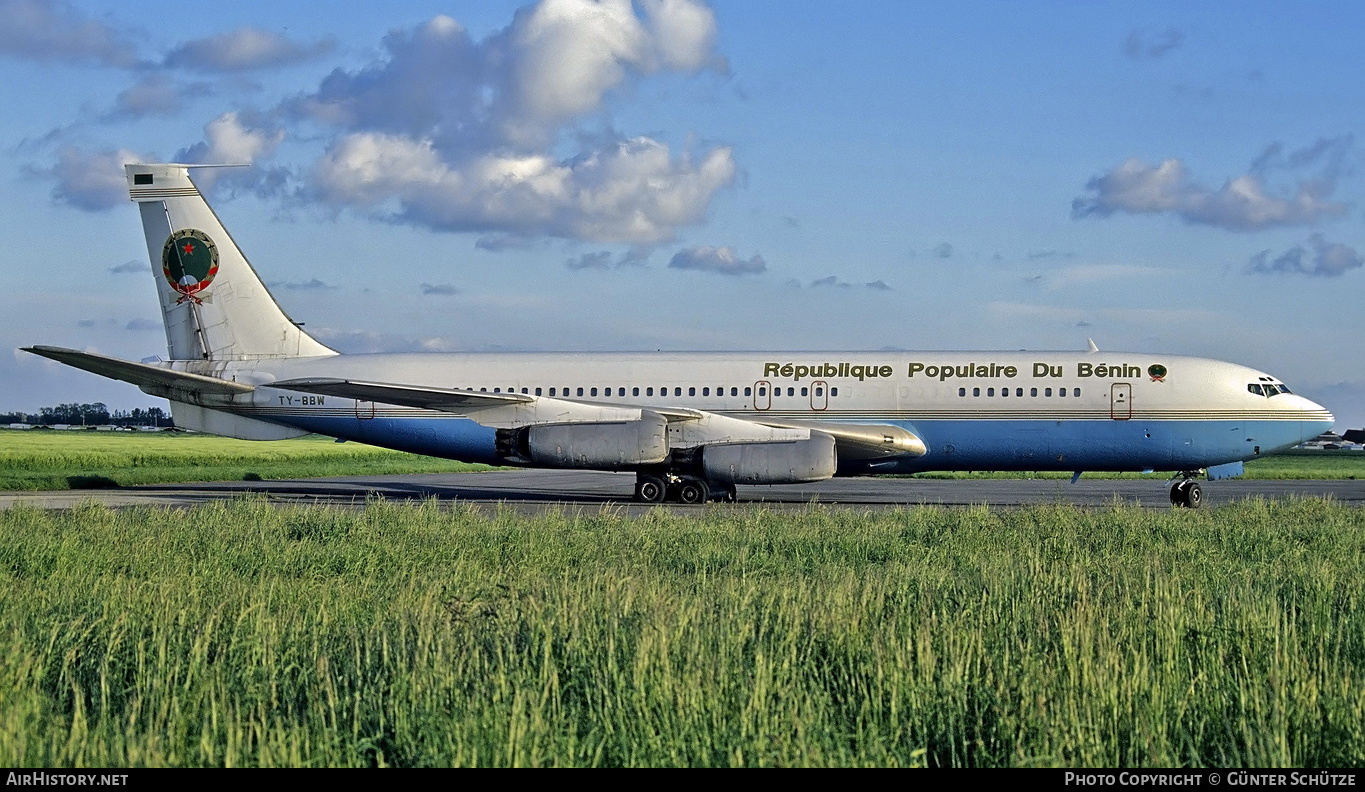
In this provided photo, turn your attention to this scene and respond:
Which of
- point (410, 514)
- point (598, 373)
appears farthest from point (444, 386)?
point (410, 514)

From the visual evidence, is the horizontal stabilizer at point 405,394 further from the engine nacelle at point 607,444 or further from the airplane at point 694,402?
the engine nacelle at point 607,444

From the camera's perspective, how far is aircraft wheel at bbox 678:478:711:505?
26.0 metres

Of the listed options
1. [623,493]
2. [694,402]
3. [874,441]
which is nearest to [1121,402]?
[874,441]

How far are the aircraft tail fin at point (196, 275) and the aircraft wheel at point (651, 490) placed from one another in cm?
922

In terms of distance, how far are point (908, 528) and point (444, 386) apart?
15095 millimetres

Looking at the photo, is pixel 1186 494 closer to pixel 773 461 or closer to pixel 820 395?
pixel 820 395

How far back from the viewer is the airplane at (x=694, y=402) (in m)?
25.2

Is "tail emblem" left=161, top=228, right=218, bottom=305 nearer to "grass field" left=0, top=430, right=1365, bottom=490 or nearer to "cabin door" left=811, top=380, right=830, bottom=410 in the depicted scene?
"grass field" left=0, top=430, right=1365, bottom=490

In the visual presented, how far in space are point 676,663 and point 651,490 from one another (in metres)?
20.2

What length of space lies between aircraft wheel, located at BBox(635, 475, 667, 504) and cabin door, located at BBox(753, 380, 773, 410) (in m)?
2.70

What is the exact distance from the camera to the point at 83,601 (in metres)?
8.47

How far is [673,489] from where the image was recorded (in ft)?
86.5

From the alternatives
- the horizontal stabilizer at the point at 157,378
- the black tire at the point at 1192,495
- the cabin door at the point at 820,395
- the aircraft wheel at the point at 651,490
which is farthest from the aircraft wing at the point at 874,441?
the horizontal stabilizer at the point at 157,378

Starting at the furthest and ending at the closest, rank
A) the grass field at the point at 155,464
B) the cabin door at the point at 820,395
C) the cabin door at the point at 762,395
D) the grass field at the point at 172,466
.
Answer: the grass field at the point at 172,466 < the grass field at the point at 155,464 < the cabin door at the point at 762,395 < the cabin door at the point at 820,395
